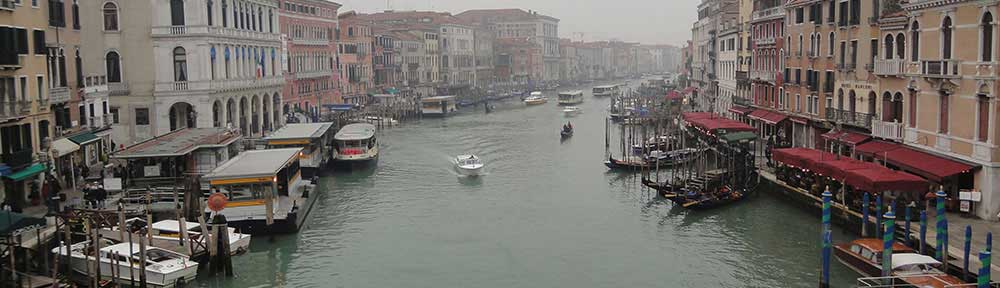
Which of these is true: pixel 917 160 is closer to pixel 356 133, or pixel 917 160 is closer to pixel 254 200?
pixel 254 200

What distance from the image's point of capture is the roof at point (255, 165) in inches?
744

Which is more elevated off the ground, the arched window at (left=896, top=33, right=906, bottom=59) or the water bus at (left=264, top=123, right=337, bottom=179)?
the arched window at (left=896, top=33, right=906, bottom=59)

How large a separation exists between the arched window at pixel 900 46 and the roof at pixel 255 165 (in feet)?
43.7

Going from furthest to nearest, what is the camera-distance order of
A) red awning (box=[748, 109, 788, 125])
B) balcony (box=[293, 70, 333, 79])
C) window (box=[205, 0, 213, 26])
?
balcony (box=[293, 70, 333, 79]) → red awning (box=[748, 109, 788, 125]) → window (box=[205, 0, 213, 26])

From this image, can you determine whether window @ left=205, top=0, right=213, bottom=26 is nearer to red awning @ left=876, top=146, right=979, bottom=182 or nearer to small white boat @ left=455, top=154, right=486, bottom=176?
small white boat @ left=455, top=154, right=486, bottom=176

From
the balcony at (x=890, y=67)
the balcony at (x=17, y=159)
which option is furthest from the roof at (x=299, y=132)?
the balcony at (x=890, y=67)

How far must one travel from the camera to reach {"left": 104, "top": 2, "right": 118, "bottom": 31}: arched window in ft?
89.4

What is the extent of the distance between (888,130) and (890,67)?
1.34 meters

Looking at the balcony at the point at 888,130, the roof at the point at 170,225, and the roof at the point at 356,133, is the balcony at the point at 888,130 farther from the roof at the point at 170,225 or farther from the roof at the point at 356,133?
the roof at the point at 356,133

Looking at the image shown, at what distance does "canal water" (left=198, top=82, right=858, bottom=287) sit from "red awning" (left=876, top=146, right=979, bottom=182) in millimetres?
1835

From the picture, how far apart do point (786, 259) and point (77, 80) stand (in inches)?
689

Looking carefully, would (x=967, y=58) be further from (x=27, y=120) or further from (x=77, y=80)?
(x=77, y=80)

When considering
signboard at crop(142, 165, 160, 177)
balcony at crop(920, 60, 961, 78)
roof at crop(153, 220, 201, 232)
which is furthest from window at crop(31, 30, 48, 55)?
balcony at crop(920, 60, 961, 78)

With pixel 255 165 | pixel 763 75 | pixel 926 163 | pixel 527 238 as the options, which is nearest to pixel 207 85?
pixel 255 165
